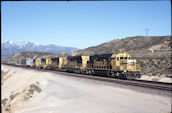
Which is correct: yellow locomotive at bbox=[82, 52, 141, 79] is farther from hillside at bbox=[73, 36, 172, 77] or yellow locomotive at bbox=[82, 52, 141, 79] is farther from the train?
hillside at bbox=[73, 36, 172, 77]

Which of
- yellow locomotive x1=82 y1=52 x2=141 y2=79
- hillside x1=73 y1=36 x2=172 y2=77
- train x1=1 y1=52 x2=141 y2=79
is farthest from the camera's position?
hillside x1=73 y1=36 x2=172 y2=77

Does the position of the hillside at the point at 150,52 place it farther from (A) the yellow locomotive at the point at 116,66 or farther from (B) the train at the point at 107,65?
(B) the train at the point at 107,65

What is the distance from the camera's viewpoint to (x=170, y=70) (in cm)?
3484

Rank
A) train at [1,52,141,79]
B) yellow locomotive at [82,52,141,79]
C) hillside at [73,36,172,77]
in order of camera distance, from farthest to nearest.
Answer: hillside at [73,36,172,77] < train at [1,52,141,79] < yellow locomotive at [82,52,141,79]

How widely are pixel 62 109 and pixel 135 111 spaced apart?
4712 mm

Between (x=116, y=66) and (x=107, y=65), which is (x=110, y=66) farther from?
(x=116, y=66)

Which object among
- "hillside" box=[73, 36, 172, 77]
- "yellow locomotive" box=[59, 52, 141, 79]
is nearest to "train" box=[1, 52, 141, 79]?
"yellow locomotive" box=[59, 52, 141, 79]

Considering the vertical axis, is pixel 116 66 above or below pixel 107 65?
below

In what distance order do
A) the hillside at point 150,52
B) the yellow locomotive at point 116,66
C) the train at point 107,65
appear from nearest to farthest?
the yellow locomotive at point 116,66 < the train at point 107,65 < the hillside at point 150,52

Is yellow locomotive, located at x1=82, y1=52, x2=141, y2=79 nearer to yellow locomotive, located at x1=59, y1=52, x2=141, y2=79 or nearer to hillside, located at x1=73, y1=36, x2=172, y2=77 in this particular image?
yellow locomotive, located at x1=59, y1=52, x2=141, y2=79

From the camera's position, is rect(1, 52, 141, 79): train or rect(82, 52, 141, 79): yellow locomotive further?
rect(1, 52, 141, 79): train

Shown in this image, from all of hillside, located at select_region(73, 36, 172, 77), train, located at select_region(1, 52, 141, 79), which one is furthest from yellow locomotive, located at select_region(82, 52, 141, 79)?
hillside, located at select_region(73, 36, 172, 77)

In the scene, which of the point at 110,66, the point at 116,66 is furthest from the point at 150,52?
the point at 116,66

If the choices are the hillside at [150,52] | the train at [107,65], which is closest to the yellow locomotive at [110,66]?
the train at [107,65]
